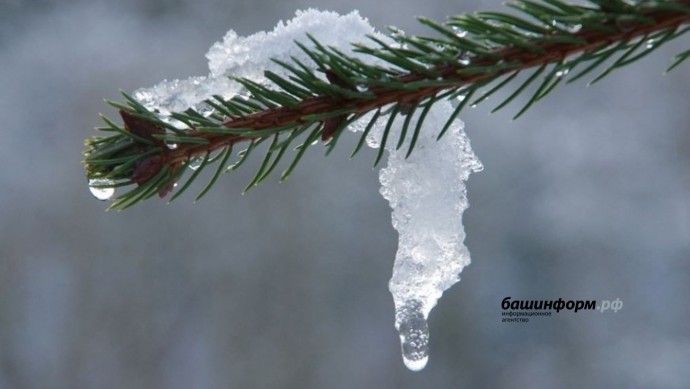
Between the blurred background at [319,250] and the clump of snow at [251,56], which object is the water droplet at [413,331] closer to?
the clump of snow at [251,56]

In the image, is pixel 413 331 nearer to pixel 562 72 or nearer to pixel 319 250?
pixel 562 72

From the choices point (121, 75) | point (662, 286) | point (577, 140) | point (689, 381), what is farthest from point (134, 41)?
point (689, 381)

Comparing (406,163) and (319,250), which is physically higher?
(319,250)

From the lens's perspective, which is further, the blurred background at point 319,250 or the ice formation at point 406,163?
the blurred background at point 319,250

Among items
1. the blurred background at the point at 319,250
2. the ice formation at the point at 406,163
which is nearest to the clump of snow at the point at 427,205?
the ice formation at the point at 406,163

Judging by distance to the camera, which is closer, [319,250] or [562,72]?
[562,72]

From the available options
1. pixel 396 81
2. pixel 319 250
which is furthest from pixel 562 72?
pixel 319 250
